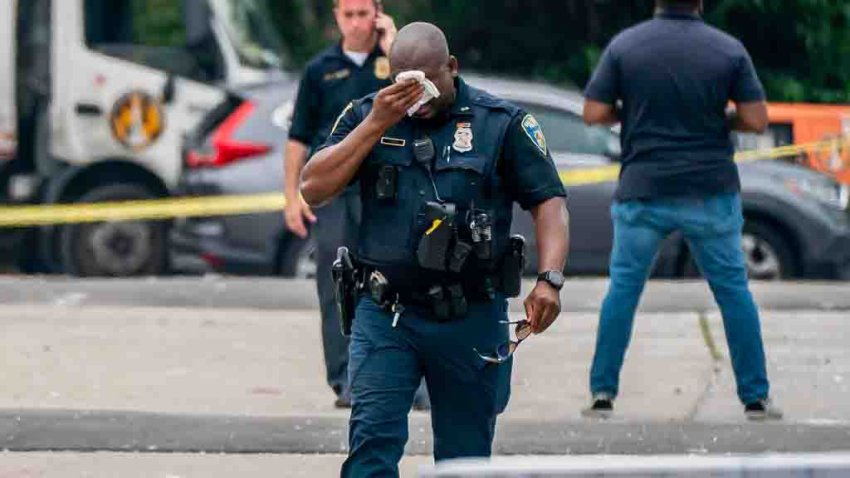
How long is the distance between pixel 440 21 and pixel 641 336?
30.3ft

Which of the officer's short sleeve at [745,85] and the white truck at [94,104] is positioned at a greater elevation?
the officer's short sleeve at [745,85]

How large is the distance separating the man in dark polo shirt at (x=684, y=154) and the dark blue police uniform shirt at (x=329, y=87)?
804 millimetres

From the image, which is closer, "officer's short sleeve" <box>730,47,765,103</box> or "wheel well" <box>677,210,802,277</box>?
"officer's short sleeve" <box>730,47,765,103</box>

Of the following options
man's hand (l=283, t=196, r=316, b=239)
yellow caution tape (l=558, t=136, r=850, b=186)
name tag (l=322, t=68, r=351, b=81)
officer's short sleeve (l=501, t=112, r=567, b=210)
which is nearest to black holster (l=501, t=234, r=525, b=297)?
officer's short sleeve (l=501, t=112, r=567, b=210)

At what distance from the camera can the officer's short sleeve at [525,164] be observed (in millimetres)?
5270

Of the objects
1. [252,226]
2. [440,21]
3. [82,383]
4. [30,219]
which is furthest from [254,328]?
[440,21]

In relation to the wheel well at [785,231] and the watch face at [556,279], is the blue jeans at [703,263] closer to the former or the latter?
the watch face at [556,279]

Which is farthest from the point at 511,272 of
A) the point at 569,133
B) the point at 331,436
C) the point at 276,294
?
the point at 569,133

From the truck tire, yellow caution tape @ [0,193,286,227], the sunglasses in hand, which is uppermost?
the sunglasses in hand

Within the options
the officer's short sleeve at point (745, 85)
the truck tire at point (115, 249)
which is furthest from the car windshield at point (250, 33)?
the officer's short sleeve at point (745, 85)

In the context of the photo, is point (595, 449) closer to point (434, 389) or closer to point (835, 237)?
point (434, 389)

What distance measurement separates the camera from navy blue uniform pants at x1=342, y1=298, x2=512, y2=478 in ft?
16.6

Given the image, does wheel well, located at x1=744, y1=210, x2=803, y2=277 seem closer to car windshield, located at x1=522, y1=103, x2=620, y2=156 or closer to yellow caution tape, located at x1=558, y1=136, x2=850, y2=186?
yellow caution tape, located at x1=558, y1=136, x2=850, y2=186

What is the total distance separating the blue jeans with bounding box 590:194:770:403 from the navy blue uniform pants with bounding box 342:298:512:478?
242cm
